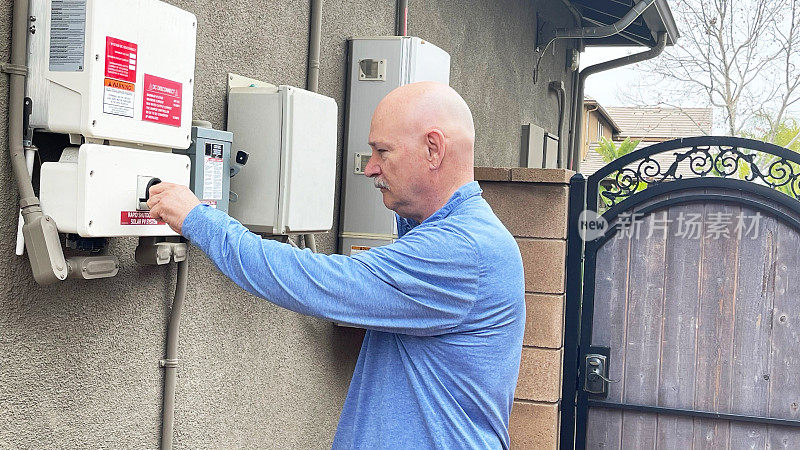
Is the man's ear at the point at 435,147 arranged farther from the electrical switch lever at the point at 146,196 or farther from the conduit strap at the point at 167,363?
the conduit strap at the point at 167,363

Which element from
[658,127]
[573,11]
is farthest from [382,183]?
[658,127]

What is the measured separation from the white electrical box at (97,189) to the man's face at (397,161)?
1.75 ft

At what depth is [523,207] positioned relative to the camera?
179 inches

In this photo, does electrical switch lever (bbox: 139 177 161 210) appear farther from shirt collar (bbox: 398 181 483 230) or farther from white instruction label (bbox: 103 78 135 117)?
shirt collar (bbox: 398 181 483 230)

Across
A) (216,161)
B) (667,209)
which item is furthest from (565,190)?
(216,161)

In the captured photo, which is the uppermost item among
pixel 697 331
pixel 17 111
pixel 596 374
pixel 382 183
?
Answer: pixel 17 111

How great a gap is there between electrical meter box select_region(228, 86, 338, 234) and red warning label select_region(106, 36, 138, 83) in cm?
71

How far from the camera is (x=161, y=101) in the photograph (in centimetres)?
211

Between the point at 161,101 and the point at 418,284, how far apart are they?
2.56ft

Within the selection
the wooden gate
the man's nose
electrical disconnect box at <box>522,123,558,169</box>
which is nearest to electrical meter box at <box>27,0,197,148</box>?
the man's nose

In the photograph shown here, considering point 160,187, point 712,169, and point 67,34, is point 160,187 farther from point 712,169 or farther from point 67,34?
point 712,169

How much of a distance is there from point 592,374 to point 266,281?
10.5ft

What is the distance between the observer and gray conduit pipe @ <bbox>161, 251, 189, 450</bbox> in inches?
97.3

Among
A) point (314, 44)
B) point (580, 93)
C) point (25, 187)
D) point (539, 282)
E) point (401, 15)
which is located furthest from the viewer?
point (580, 93)
